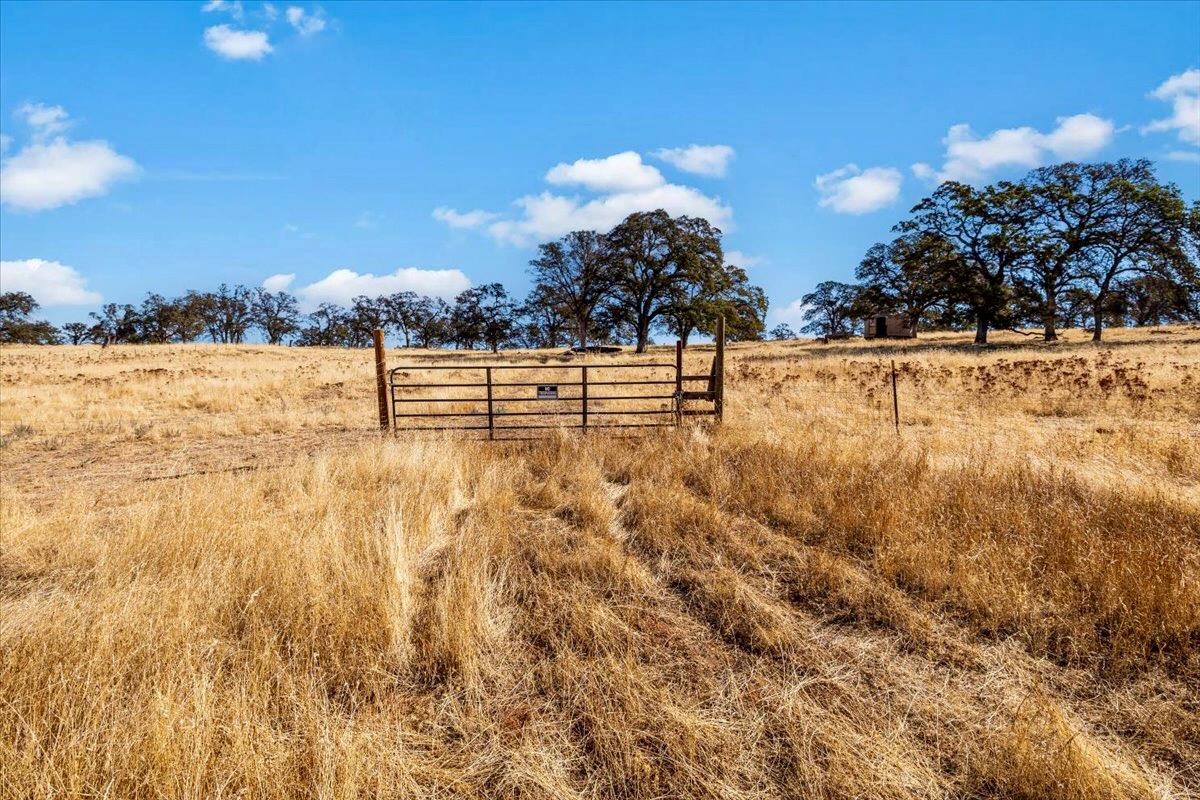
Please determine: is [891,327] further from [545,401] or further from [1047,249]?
[545,401]

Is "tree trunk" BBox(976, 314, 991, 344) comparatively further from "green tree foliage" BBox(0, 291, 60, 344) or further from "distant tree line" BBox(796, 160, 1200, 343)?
"green tree foliage" BBox(0, 291, 60, 344)

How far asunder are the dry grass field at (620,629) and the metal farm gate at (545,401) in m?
2.85

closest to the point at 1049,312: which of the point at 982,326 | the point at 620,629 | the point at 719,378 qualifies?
the point at 982,326

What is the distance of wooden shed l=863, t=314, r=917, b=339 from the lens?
46.3 metres

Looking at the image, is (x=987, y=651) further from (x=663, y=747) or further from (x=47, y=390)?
(x=47, y=390)

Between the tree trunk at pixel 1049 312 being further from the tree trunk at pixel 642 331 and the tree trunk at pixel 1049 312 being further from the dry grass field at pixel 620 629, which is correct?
the dry grass field at pixel 620 629

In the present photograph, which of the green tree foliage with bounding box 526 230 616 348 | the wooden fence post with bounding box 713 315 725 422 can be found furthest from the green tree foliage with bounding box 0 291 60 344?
the wooden fence post with bounding box 713 315 725 422

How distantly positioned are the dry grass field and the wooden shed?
42365mm

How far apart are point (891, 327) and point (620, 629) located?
1976 inches

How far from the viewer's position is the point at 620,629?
3.94m

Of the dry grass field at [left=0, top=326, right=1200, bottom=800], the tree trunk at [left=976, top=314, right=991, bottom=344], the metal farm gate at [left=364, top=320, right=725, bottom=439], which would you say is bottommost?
the dry grass field at [left=0, top=326, right=1200, bottom=800]

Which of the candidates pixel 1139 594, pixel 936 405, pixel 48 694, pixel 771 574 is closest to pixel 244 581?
pixel 48 694

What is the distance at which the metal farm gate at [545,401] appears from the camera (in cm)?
1065

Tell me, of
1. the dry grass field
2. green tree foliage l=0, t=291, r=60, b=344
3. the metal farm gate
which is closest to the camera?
Result: the dry grass field
